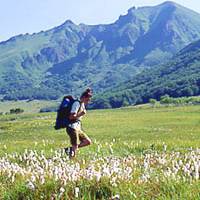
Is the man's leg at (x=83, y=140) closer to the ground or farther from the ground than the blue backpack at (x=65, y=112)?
closer to the ground

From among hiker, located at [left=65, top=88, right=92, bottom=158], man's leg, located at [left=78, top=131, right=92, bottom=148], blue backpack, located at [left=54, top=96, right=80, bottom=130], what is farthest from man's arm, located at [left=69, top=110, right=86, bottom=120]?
man's leg, located at [left=78, top=131, right=92, bottom=148]

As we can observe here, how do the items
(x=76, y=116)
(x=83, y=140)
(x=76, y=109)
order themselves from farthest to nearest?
(x=83, y=140)
(x=76, y=116)
(x=76, y=109)

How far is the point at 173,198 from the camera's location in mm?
7914

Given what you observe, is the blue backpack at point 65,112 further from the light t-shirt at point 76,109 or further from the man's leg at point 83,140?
the man's leg at point 83,140

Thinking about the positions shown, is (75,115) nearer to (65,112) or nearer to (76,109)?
(76,109)

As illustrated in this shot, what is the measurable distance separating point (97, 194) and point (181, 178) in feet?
4.70

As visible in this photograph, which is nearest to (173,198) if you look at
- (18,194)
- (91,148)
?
(18,194)

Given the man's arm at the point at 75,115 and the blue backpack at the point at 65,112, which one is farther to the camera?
the blue backpack at the point at 65,112

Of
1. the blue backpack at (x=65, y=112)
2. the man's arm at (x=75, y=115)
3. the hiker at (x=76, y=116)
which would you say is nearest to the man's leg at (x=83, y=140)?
the hiker at (x=76, y=116)

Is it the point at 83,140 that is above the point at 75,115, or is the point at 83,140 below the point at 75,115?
below

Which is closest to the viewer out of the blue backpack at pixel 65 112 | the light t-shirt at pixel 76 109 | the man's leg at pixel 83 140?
the light t-shirt at pixel 76 109

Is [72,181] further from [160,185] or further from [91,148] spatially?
[91,148]

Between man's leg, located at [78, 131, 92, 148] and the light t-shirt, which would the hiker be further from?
man's leg, located at [78, 131, 92, 148]

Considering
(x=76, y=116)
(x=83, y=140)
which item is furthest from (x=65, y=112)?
(x=83, y=140)
